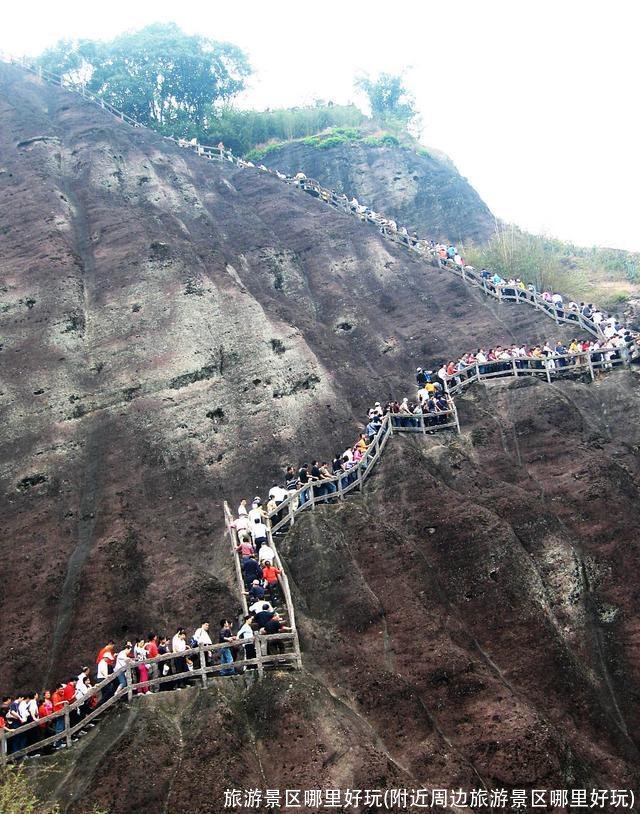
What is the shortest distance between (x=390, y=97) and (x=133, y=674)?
71.0 metres

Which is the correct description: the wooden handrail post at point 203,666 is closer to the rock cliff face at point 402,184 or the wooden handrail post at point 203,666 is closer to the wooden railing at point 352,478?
the wooden railing at point 352,478

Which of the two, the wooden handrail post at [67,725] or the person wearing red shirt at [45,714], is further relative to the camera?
the person wearing red shirt at [45,714]

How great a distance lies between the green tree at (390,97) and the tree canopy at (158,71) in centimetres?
1407

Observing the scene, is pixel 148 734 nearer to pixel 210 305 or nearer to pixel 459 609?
pixel 459 609

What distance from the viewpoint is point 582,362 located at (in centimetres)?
3400

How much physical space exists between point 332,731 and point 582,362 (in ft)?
73.0

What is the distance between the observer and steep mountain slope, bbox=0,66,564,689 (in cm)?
2512

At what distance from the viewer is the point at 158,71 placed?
65062mm

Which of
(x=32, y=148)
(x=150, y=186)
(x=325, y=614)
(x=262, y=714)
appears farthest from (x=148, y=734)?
(x=32, y=148)

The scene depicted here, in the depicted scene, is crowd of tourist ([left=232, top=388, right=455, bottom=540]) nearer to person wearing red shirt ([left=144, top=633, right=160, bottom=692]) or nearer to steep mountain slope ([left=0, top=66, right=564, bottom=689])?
steep mountain slope ([left=0, top=66, right=564, bottom=689])

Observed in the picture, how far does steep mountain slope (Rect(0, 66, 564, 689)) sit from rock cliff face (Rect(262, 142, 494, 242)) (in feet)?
32.8

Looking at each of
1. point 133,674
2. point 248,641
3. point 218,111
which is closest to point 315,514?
point 248,641

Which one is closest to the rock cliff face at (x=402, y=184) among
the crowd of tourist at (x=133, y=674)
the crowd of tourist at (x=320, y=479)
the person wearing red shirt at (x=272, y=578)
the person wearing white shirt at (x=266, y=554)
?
the crowd of tourist at (x=320, y=479)

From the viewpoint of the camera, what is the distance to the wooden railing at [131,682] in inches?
680
